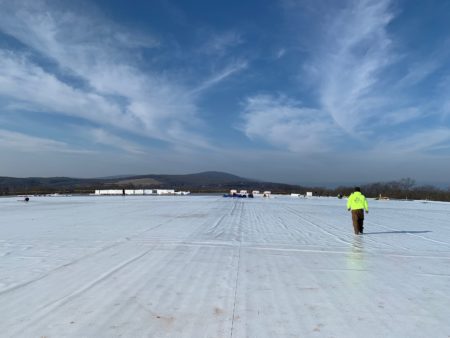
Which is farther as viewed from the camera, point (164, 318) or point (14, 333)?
point (164, 318)

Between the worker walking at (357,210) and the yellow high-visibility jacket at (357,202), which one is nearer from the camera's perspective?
the worker walking at (357,210)

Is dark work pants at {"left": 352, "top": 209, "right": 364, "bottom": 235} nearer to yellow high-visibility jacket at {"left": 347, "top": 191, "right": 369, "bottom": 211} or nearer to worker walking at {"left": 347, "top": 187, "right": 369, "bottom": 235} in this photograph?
worker walking at {"left": 347, "top": 187, "right": 369, "bottom": 235}

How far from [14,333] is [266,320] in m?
2.32

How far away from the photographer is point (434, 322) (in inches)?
156

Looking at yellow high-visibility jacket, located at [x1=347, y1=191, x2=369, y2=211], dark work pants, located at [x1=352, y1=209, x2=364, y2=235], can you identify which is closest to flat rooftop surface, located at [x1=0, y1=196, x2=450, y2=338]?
dark work pants, located at [x1=352, y1=209, x2=364, y2=235]

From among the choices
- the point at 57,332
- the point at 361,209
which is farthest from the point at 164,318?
the point at 361,209

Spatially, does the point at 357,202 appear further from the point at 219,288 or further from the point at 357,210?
the point at 219,288

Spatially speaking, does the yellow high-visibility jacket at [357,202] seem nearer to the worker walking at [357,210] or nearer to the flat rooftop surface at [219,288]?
the worker walking at [357,210]

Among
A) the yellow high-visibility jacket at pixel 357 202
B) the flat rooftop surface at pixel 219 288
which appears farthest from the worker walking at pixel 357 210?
the flat rooftop surface at pixel 219 288

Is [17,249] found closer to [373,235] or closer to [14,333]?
[14,333]

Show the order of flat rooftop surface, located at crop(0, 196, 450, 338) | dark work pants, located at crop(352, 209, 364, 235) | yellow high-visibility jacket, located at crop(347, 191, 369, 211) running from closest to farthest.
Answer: flat rooftop surface, located at crop(0, 196, 450, 338) < dark work pants, located at crop(352, 209, 364, 235) < yellow high-visibility jacket, located at crop(347, 191, 369, 211)

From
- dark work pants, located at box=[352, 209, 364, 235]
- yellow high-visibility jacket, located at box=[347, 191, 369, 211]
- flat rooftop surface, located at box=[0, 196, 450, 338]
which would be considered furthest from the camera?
yellow high-visibility jacket, located at box=[347, 191, 369, 211]

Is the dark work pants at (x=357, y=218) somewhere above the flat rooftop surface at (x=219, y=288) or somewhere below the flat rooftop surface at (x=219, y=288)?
above

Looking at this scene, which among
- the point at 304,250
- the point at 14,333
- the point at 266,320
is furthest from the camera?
the point at 304,250
